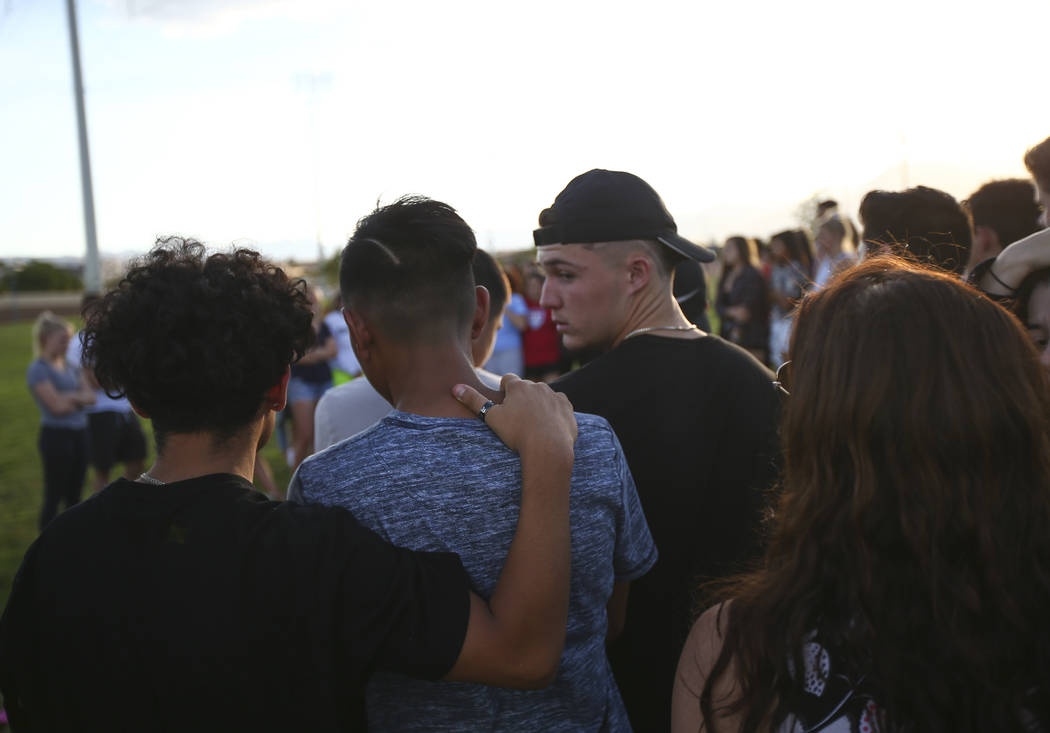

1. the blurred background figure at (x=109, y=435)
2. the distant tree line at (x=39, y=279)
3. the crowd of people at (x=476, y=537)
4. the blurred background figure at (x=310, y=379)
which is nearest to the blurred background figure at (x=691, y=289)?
the crowd of people at (x=476, y=537)

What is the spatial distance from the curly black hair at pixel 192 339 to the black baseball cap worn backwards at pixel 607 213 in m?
0.99

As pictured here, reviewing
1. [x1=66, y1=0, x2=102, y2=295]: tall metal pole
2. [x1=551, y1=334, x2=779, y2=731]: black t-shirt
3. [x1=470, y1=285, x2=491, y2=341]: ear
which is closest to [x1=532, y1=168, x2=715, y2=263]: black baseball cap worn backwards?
[x1=551, y1=334, x2=779, y2=731]: black t-shirt

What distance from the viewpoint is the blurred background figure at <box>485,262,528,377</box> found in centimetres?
880

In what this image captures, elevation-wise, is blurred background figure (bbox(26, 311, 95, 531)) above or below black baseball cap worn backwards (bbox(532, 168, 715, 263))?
below

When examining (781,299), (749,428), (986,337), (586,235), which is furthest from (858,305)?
(781,299)

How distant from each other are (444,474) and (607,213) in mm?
1080

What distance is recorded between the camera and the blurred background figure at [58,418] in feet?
21.0

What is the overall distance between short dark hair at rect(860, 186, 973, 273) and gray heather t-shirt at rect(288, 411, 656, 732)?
1.62 metres

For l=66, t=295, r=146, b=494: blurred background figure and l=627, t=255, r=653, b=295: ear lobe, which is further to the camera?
l=66, t=295, r=146, b=494: blurred background figure

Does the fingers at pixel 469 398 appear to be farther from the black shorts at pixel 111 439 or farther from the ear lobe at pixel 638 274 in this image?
the black shorts at pixel 111 439

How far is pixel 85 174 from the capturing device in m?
14.5

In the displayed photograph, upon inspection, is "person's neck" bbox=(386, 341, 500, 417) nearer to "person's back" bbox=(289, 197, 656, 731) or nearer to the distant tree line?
"person's back" bbox=(289, 197, 656, 731)

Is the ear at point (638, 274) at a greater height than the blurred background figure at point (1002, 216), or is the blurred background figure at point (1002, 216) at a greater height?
the blurred background figure at point (1002, 216)

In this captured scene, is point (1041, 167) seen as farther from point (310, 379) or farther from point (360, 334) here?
point (310, 379)
